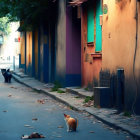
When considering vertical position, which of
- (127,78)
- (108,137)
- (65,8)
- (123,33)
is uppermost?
(65,8)

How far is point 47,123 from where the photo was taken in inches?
391

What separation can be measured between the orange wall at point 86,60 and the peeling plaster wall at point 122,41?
2.67 meters

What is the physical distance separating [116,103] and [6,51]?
79874 millimetres

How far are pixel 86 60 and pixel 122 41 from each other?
214 inches

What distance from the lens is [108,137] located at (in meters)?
8.24

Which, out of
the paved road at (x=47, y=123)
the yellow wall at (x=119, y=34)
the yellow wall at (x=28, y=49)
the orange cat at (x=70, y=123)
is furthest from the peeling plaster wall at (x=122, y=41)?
the yellow wall at (x=28, y=49)

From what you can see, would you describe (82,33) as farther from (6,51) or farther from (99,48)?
(6,51)

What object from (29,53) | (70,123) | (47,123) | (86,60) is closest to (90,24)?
(86,60)

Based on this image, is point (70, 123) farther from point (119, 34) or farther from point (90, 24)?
point (90, 24)

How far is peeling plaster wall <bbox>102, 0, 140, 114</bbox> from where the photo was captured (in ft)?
34.3

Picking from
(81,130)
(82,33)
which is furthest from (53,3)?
(81,130)

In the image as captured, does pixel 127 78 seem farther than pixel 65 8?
No

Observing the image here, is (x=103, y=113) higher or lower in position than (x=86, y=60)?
lower

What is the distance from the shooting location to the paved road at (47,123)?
835 cm
